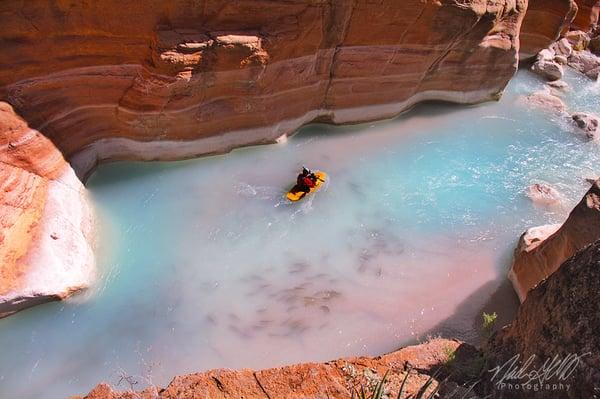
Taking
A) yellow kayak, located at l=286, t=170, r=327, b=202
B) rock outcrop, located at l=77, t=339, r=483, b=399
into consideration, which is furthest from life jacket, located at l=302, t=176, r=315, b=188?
rock outcrop, located at l=77, t=339, r=483, b=399

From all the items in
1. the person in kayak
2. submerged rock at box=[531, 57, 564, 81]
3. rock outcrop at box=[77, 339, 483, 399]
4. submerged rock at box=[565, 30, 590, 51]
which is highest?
submerged rock at box=[565, 30, 590, 51]

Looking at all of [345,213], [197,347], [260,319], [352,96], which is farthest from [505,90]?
[197,347]

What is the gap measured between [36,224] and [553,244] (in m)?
8.39

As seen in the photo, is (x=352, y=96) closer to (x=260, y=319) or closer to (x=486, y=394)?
(x=260, y=319)

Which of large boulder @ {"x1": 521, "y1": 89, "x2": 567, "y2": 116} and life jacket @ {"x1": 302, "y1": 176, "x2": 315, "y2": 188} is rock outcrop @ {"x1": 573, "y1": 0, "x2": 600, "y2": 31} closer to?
large boulder @ {"x1": 521, "y1": 89, "x2": 567, "y2": 116}

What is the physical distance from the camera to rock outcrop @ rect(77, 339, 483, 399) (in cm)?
505

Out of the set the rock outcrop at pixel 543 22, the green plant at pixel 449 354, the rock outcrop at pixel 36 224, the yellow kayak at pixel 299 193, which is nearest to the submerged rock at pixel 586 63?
the rock outcrop at pixel 543 22

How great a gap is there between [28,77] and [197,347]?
5359mm

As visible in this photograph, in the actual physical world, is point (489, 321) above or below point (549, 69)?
below

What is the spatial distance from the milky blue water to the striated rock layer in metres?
0.64

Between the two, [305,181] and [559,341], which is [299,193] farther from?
[559,341]

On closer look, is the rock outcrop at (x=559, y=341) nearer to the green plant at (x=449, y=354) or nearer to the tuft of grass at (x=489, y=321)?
the green plant at (x=449, y=354)

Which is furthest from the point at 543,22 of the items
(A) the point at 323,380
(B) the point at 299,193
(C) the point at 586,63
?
(A) the point at 323,380

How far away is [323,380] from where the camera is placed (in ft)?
17.1
